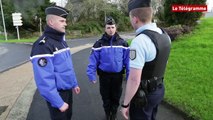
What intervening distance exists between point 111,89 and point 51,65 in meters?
1.71

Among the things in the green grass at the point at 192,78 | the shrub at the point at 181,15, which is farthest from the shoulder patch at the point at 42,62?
the shrub at the point at 181,15

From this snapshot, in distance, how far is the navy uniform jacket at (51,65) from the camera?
8.33 feet

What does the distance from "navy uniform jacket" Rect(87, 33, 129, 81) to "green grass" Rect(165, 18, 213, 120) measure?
1.38 meters

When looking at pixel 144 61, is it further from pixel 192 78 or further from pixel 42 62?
pixel 192 78

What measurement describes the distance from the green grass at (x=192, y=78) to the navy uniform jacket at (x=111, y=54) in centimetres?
138

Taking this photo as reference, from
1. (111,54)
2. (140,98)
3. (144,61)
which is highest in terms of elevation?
(144,61)

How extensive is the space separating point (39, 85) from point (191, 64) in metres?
4.88

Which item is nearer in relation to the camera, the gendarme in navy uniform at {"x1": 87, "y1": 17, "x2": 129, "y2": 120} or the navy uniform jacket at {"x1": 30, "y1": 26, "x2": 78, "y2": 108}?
the navy uniform jacket at {"x1": 30, "y1": 26, "x2": 78, "y2": 108}

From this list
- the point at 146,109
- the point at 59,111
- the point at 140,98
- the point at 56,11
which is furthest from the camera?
the point at 59,111

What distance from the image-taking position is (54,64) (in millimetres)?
2709

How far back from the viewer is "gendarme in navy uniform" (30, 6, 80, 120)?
2.54 metres

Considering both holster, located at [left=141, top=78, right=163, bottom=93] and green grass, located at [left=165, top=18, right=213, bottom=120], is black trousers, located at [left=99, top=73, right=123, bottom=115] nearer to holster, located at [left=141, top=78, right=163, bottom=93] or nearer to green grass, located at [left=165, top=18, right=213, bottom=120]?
green grass, located at [left=165, top=18, right=213, bottom=120]

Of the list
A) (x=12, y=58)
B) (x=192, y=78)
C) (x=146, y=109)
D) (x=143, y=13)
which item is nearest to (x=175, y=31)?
(x=192, y=78)

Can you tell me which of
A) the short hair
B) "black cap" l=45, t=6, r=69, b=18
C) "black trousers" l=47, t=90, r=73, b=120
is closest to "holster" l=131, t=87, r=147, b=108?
the short hair
